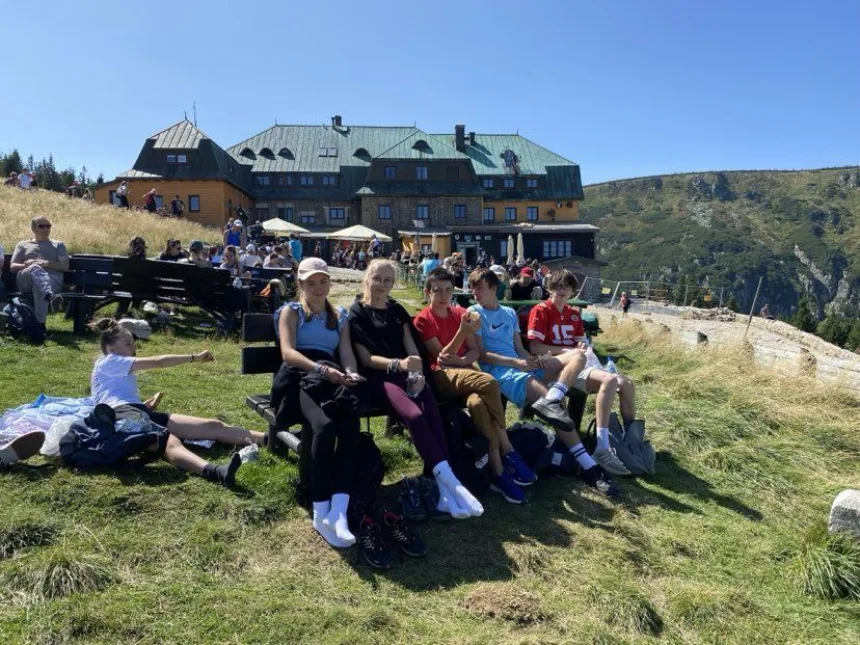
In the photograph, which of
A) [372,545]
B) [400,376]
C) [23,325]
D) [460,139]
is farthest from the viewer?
[460,139]

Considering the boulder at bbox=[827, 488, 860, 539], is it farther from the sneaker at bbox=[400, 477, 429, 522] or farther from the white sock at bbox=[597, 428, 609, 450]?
the sneaker at bbox=[400, 477, 429, 522]

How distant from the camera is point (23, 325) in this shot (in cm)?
799

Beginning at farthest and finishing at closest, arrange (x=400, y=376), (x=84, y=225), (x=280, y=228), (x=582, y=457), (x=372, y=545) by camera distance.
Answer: (x=280, y=228) < (x=84, y=225) < (x=582, y=457) < (x=400, y=376) < (x=372, y=545)

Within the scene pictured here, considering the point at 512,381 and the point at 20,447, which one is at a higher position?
the point at 512,381

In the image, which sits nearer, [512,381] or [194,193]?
[512,381]

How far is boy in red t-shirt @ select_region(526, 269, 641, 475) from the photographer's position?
5402 mm

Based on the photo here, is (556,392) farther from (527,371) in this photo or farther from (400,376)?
(400,376)

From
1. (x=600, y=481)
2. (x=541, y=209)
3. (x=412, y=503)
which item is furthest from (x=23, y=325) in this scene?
(x=541, y=209)

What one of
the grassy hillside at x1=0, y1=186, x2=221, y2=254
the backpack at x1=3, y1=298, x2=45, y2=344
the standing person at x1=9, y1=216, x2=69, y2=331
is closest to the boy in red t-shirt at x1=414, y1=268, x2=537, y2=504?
the backpack at x1=3, y1=298, x2=45, y2=344

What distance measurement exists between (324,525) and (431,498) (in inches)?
30.2

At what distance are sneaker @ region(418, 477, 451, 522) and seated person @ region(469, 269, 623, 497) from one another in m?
1.14

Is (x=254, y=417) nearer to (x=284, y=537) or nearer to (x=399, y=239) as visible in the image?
(x=284, y=537)

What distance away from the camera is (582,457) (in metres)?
5.10

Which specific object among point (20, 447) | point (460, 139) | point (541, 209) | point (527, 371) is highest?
point (460, 139)
